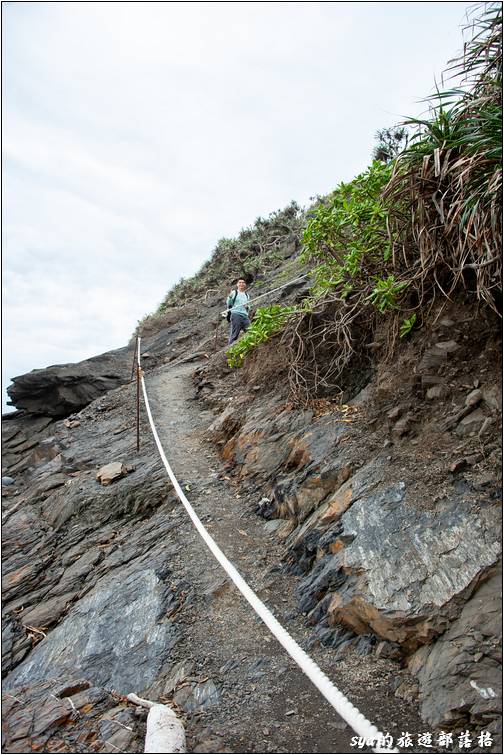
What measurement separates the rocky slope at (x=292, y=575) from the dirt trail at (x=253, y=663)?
1cm

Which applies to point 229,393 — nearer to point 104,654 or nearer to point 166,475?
point 166,475

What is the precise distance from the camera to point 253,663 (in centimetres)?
298

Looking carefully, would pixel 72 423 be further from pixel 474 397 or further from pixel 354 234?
pixel 474 397

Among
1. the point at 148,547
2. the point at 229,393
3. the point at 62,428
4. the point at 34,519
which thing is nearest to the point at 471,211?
the point at 148,547

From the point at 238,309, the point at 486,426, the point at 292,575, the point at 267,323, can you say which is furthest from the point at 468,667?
the point at 238,309

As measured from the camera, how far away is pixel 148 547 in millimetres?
4855

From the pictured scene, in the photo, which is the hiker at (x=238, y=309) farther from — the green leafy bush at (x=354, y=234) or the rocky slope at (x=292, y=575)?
the green leafy bush at (x=354, y=234)

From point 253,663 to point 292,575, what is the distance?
86 cm

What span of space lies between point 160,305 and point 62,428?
1246 cm

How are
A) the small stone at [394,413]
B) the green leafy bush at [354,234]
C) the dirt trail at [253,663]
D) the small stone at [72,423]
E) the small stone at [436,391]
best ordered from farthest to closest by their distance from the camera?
the small stone at [72,423] < the green leafy bush at [354,234] < the small stone at [394,413] < the small stone at [436,391] < the dirt trail at [253,663]

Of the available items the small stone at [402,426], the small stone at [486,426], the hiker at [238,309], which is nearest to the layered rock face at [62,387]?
the hiker at [238,309]

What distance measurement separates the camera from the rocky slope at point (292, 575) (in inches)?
97.3

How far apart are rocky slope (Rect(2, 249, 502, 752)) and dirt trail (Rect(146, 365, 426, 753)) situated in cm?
1

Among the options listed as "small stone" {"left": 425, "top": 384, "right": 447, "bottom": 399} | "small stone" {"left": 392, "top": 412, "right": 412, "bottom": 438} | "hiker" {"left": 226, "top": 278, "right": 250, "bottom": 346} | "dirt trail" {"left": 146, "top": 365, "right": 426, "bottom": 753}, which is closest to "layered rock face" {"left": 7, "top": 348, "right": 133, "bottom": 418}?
"hiker" {"left": 226, "top": 278, "right": 250, "bottom": 346}
